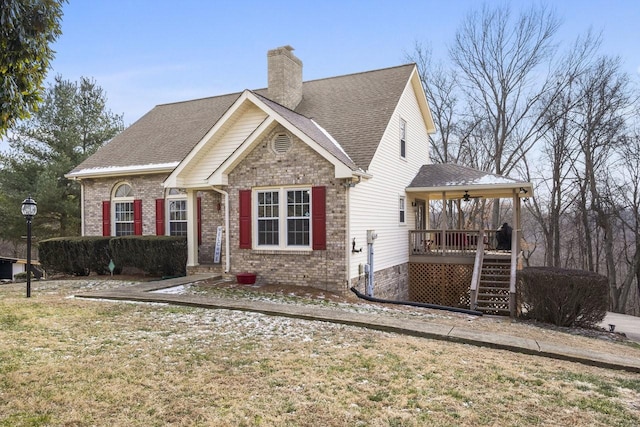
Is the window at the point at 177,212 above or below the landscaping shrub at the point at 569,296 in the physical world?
above

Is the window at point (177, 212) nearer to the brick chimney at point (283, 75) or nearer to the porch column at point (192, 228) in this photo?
the porch column at point (192, 228)

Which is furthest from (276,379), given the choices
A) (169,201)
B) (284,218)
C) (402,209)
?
(169,201)

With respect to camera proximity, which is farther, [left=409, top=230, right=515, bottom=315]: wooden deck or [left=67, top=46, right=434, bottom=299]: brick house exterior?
[left=409, top=230, right=515, bottom=315]: wooden deck

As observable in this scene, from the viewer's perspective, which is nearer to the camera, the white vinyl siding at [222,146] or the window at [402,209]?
the white vinyl siding at [222,146]

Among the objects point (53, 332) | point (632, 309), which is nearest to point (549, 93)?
point (632, 309)

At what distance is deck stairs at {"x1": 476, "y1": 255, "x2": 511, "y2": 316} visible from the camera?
1216 cm

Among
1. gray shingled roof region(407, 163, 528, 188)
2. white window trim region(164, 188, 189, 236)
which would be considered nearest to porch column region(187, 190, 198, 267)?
white window trim region(164, 188, 189, 236)

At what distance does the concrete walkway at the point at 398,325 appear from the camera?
21.1 ft

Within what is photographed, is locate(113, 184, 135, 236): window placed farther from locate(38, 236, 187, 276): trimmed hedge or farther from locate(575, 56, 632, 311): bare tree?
locate(575, 56, 632, 311): bare tree

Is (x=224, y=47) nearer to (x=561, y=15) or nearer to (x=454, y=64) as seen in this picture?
(x=454, y=64)

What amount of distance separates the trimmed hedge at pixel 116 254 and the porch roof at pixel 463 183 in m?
8.41

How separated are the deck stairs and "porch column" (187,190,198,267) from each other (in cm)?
890

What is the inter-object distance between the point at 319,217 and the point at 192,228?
→ 4.88m

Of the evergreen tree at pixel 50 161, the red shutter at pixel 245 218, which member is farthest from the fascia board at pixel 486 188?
the evergreen tree at pixel 50 161
